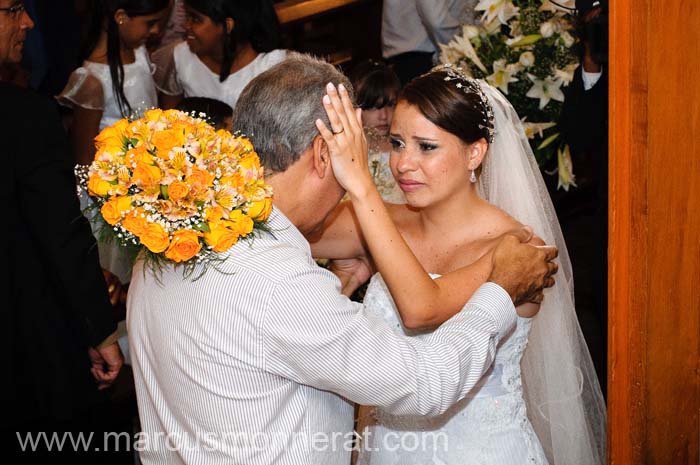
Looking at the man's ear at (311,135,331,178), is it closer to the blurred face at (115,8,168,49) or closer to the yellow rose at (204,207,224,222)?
the yellow rose at (204,207,224,222)

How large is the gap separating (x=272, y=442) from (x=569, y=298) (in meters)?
1.21

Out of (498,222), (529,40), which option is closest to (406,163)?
(498,222)

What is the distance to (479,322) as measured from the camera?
2.12 meters

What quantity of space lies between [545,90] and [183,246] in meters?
2.13

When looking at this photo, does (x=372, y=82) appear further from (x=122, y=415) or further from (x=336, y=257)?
(x=122, y=415)

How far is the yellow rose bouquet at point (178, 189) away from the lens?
1.89 metres

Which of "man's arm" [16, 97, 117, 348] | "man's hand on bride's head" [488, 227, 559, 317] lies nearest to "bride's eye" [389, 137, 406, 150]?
"man's hand on bride's head" [488, 227, 559, 317]

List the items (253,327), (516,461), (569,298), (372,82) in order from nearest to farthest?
(253,327) < (516,461) < (569,298) < (372,82)

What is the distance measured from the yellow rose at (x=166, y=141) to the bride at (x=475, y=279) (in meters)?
0.57

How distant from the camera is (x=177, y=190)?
1872 millimetres

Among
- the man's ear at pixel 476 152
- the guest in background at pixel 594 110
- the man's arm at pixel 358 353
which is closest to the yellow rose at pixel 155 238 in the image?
the man's arm at pixel 358 353

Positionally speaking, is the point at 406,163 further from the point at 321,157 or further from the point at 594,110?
the point at 594,110

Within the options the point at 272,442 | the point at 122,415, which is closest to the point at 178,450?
the point at 272,442

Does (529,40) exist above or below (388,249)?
below
